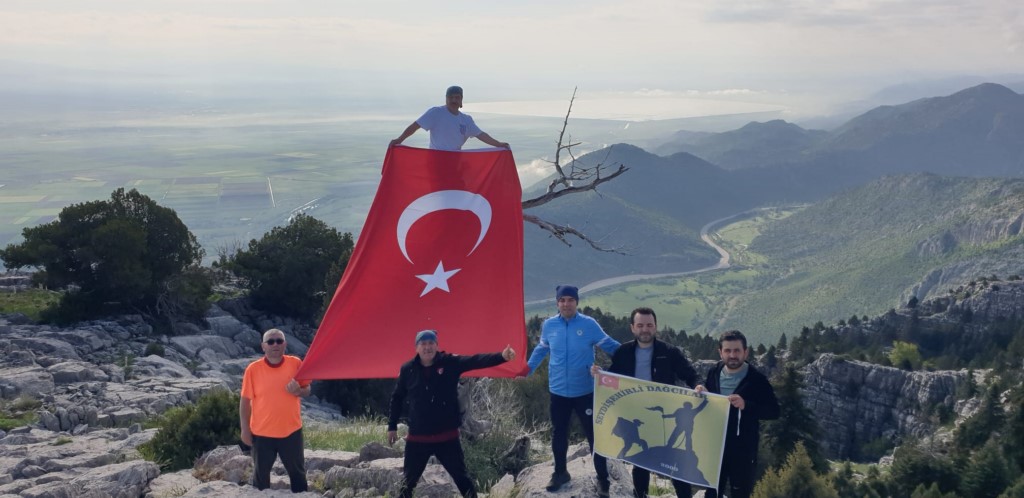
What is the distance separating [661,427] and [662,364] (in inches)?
29.4

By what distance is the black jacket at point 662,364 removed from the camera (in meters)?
9.30

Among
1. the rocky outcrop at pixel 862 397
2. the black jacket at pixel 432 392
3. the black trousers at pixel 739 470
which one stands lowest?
the rocky outcrop at pixel 862 397

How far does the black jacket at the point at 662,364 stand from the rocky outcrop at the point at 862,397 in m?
68.8

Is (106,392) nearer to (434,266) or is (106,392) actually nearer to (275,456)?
(275,456)

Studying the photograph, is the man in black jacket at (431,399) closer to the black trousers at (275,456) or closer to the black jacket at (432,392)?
the black jacket at (432,392)

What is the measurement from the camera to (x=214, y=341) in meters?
26.9

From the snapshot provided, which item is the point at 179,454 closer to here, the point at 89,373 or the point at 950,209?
the point at 89,373

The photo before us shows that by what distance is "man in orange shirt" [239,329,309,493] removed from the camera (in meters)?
9.14

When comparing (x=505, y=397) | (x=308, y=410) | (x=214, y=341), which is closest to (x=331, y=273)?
(x=214, y=341)

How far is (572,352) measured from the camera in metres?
9.45

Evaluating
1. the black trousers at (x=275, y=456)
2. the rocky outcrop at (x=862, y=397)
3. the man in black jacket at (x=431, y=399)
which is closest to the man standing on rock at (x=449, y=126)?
the man in black jacket at (x=431, y=399)

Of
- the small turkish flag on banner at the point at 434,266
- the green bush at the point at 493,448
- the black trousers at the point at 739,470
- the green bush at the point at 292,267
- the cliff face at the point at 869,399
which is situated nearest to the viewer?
the black trousers at the point at 739,470

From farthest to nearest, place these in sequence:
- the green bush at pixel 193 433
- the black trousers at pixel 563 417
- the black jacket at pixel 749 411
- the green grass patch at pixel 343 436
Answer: the green grass patch at pixel 343 436 < the green bush at pixel 193 433 < the black trousers at pixel 563 417 < the black jacket at pixel 749 411

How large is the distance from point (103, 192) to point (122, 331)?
126591 millimetres
